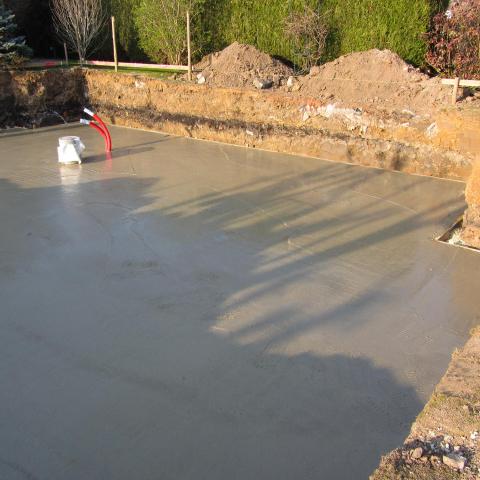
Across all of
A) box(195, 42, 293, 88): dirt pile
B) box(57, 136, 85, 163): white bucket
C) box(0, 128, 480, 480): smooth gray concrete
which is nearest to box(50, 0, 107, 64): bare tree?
box(195, 42, 293, 88): dirt pile

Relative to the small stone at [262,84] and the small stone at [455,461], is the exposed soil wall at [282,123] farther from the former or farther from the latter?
the small stone at [455,461]

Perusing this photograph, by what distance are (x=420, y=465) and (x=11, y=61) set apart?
614 inches

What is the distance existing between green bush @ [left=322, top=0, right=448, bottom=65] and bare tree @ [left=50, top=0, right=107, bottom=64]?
7.27 m

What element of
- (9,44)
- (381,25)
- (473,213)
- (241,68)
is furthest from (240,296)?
(9,44)

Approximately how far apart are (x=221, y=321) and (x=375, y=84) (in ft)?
26.4

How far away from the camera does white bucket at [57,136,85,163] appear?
11.2 m

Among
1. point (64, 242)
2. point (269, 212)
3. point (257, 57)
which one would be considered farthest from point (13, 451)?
point (257, 57)

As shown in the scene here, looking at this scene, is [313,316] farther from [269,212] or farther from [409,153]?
[409,153]

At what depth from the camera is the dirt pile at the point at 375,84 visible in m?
11.3

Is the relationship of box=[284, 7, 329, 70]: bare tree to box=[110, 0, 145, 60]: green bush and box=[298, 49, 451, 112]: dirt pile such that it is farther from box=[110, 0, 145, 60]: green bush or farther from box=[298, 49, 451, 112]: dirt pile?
box=[110, 0, 145, 60]: green bush

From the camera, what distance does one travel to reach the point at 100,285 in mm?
6629

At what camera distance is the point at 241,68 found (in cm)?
1398

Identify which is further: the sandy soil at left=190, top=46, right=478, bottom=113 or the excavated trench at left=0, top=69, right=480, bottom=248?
the sandy soil at left=190, top=46, right=478, bottom=113

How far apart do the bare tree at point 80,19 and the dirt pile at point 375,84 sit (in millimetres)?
7552
